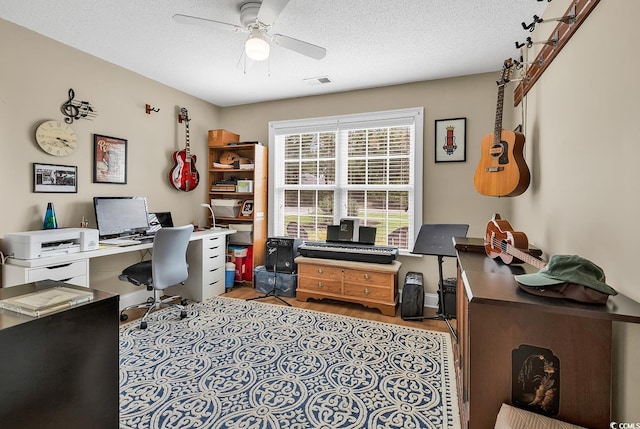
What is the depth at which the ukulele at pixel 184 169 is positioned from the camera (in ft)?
13.3

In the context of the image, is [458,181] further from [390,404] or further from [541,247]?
[390,404]

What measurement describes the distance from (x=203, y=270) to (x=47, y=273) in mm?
1562

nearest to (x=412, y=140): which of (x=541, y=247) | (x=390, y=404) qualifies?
(x=541, y=247)

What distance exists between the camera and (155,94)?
12.5 ft

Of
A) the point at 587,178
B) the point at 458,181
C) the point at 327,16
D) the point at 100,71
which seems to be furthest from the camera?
the point at 458,181

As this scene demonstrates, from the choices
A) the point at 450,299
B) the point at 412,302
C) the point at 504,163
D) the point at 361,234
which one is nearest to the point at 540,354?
the point at 504,163

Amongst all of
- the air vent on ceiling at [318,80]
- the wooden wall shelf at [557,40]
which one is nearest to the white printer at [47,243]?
the air vent on ceiling at [318,80]

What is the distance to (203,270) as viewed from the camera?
378 centimetres

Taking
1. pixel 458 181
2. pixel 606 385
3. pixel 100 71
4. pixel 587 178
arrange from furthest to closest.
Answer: pixel 458 181, pixel 100 71, pixel 587 178, pixel 606 385

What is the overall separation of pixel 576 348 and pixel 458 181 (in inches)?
108

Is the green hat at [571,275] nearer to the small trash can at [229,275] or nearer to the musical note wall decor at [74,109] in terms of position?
the small trash can at [229,275]

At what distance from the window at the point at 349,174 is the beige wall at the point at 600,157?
182 centimetres

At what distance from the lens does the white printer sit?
2309 mm

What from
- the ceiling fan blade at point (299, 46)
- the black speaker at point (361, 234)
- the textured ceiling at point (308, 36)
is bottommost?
the black speaker at point (361, 234)
